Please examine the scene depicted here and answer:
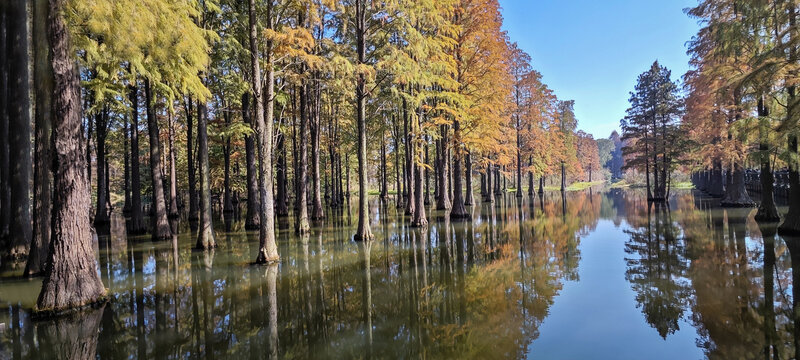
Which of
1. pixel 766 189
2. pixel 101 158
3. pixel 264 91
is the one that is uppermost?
pixel 264 91

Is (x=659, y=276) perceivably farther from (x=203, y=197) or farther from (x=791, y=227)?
(x=203, y=197)

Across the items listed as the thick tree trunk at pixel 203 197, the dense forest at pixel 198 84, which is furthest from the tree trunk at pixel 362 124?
the thick tree trunk at pixel 203 197

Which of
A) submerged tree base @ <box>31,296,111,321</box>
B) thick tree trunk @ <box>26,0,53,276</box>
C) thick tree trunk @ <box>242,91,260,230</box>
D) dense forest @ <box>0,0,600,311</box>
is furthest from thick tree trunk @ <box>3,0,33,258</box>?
thick tree trunk @ <box>242,91,260,230</box>

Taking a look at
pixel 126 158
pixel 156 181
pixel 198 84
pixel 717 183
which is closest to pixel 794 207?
pixel 198 84

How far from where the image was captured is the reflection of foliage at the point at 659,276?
631cm

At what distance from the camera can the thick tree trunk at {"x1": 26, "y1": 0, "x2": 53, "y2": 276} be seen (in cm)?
785

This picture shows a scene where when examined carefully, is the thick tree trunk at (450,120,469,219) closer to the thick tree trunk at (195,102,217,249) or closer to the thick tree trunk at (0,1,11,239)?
the thick tree trunk at (195,102,217,249)

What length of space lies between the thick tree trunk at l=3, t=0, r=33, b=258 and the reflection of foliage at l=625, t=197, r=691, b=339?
1628 cm

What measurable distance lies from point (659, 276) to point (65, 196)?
12.6 meters

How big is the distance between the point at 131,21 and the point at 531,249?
12.0 meters

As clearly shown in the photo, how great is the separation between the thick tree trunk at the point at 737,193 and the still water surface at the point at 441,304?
13.4 meters

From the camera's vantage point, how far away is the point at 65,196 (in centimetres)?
740

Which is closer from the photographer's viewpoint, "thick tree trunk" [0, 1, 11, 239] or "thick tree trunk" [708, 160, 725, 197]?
"thick tree trunk" [0, 1, 11, 239]

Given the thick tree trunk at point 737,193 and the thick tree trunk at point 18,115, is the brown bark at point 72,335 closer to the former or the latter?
the thick tree trunk at point 18,115
